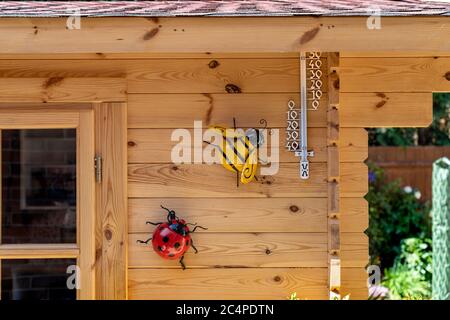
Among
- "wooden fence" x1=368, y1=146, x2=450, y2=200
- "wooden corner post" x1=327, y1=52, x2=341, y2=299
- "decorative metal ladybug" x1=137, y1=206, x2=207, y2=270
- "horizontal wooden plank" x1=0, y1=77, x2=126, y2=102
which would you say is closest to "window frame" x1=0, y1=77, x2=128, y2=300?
"horizontal wooden plank" x1=0, y1=77, x2=126, y2=102

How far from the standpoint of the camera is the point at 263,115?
159 inches

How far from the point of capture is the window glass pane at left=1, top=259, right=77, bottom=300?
7.37 metres

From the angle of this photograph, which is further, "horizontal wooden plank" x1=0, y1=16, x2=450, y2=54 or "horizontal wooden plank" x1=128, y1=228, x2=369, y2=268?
"horizontal wooden plank" x1=128, y1=228, x2=369, y2=268

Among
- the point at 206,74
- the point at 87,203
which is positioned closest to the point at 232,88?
the point at 206,74

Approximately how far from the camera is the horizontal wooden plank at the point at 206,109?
404 cm

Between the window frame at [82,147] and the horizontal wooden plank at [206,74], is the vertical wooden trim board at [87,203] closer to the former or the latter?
the window frame at [82,147]

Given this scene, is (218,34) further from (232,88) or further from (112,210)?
(112,210)

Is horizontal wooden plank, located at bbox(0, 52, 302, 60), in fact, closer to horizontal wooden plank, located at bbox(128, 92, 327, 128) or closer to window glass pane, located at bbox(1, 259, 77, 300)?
horizontal wooden plank, located at bbox(128, 92, 327, 128)

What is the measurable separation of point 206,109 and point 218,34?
670mm

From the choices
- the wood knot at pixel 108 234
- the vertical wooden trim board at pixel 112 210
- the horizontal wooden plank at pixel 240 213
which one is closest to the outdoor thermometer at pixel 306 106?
the horizontal wooden plank at pixel 240 213

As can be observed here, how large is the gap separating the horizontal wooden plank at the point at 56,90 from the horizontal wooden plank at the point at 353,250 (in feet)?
4.95

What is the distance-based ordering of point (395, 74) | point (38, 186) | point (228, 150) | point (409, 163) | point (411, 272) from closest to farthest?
point (228, 150)
point (395, 74)
point (38, 186)
point (411, 272)
point (409, 163)

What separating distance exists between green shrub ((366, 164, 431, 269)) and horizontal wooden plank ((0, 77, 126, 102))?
4888 mm

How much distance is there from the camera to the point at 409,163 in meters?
9.04
